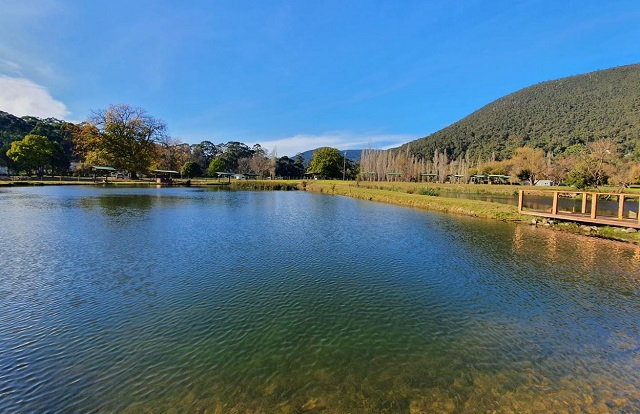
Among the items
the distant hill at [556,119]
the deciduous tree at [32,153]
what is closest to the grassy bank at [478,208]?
the deciduous tree at [32,153]

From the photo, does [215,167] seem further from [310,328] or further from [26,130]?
[310,328]

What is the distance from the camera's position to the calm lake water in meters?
4.24

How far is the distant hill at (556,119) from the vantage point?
264 feet

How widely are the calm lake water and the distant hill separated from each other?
261ft

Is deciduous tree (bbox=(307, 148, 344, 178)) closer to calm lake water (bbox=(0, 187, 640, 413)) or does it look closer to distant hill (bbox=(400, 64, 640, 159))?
distant hill (bbox=(400, 64, 640, 159))

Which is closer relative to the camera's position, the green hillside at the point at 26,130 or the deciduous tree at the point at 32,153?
the deciduous tree at the point at 32,153

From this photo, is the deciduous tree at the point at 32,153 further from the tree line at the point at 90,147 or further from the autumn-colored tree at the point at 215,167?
the autumn-colored tree at the point at 215,167

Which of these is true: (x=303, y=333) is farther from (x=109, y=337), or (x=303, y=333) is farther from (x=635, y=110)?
(x=635, y=110)

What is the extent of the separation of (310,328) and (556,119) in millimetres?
124710

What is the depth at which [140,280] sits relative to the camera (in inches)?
330

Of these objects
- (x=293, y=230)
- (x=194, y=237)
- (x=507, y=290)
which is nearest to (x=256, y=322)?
(x=507, y=290)

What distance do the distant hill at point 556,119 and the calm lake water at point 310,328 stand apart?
261 ft

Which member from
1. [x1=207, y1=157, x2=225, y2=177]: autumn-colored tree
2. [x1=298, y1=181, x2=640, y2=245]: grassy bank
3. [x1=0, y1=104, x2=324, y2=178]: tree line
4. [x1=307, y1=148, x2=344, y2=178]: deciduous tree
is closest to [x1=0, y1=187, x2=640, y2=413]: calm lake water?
[x1=298, y1=181, x2=640, y2=245]: grassy bank

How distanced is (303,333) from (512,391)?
3.51 metres
